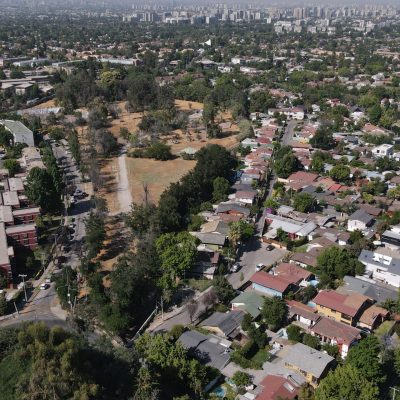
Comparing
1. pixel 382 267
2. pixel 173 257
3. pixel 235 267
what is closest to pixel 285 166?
pixel 235 267

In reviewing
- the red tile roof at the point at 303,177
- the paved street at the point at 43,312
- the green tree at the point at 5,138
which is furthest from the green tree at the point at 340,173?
the green tree at the point at 5,138

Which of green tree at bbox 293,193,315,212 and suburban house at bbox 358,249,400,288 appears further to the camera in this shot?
green tree at bbox 293,193,315,212

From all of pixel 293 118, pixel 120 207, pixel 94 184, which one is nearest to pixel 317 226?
pixel 120 207

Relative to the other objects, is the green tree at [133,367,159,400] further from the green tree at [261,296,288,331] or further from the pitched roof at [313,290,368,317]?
the pitched roof at [313,290,368,317]

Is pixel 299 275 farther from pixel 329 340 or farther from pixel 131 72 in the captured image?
pixel 131 72

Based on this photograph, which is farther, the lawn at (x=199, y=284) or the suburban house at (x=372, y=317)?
the lawn at (x=199, y=284)

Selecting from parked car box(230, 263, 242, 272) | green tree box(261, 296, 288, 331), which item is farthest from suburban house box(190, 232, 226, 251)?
green tree box(261, 296, 288, 331)

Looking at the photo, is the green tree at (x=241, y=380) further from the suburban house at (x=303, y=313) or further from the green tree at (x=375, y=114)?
the green tree at (x=375, y=114)
